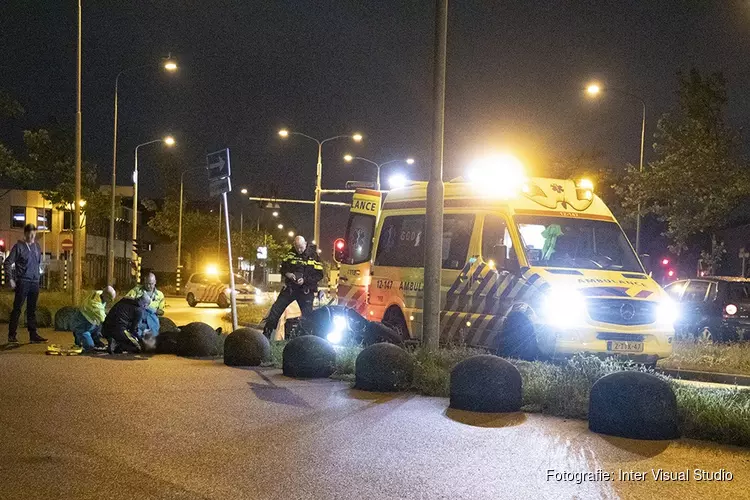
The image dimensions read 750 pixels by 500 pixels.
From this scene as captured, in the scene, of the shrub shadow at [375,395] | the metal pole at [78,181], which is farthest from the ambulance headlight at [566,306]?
the metal pole at [78,181]

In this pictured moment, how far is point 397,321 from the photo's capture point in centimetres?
1364

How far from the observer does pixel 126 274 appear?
187 feet

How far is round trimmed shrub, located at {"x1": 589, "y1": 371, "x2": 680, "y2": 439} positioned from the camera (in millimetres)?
7008

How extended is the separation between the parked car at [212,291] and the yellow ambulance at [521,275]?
20.7 m

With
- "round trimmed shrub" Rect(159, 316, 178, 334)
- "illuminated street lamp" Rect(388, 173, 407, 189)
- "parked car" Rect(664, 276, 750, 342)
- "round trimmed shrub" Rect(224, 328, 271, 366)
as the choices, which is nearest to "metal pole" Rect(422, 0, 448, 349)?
"round trimmed shrub" Rect(224, 328, 271, 366)

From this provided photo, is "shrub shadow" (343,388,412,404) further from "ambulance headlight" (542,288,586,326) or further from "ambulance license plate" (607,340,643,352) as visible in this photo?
"ambulance license plate" (607,340,643,352)

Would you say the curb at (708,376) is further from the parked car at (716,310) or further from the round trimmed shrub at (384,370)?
the round trimmed shrub at (384,370)

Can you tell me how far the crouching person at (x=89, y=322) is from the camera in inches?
497

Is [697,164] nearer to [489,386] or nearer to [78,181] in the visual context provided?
[78,181]

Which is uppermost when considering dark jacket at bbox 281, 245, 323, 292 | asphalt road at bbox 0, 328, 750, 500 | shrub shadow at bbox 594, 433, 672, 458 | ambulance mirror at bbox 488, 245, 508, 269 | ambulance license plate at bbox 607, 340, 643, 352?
ambulance mirror at bbox 488, 245, 508, 269

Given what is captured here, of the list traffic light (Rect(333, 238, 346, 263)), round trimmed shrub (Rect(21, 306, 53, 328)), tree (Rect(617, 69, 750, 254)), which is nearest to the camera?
traffic light (Rect(333, 238, 346, 263))

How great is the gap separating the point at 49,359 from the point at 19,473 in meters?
6.40

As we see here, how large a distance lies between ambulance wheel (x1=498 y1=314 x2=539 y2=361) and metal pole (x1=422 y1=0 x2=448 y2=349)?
1.02 metres

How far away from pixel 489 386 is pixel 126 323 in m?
6.50
